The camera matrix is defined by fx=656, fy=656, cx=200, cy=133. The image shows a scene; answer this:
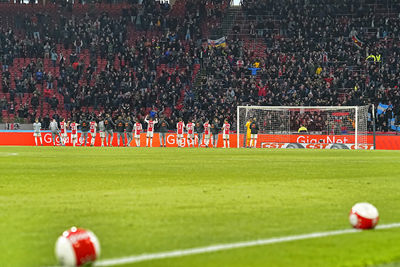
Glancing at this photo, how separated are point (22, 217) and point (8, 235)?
4.69 feet

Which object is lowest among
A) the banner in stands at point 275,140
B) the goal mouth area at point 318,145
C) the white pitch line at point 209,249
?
the goal mouth area at point 318,145

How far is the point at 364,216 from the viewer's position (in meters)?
6.85

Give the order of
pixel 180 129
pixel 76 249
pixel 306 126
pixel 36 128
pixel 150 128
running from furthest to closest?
pixel 36 128 → pixel 150 128 → pixel 180 129 → pixel 306 126 → pixel 76 249

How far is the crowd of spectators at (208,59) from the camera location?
1829 inches

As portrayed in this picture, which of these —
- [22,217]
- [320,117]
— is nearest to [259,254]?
[22,217]

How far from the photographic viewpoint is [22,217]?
317 inches

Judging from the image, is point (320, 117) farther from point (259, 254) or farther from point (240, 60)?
point (259, 254)

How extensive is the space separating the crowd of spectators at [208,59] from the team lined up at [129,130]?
1.66 m

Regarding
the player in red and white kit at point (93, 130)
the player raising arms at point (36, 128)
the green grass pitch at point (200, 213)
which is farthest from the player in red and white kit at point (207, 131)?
the green grass pitch at point (200, 213)

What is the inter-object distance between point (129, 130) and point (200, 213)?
35.5 metres

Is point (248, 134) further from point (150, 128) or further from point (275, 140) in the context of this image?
point (150, 128)

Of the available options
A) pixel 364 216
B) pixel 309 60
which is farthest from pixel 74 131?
pixel 364 216

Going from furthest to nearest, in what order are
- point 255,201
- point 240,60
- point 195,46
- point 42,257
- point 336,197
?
1. point 195,46
2. point 240,60
3. point 336,197
4. point 255,201
5. point 42,257

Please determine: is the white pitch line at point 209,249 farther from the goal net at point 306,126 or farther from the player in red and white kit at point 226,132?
the player in red and white kit at point 226,132
